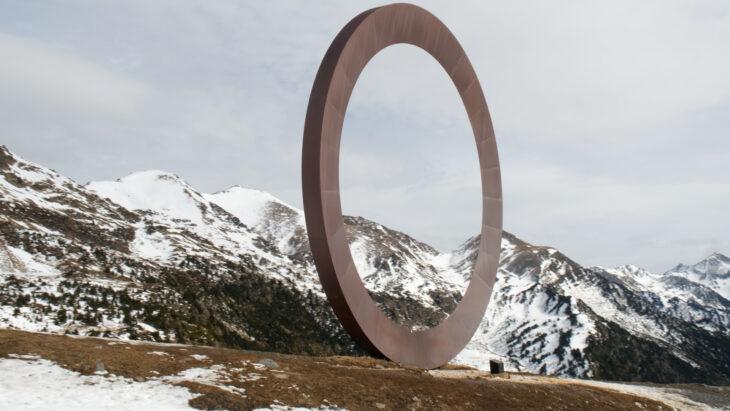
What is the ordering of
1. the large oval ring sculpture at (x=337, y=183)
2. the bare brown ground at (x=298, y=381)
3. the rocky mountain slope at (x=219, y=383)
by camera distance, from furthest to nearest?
the large oval ring sculpture at (x=337, y=183) < the bare brown ground at (x=298, y=381) < the rocky mountain slope at (x=219, y=383)

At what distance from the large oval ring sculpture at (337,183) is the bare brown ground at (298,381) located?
1.65m

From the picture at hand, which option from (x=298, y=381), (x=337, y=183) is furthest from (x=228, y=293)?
(x=298, y=381)

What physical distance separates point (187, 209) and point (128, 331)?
121 m

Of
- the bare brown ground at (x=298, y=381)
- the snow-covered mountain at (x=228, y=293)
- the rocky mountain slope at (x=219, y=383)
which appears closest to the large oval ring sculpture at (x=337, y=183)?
the rocky mountain slope at (x=219, y=383)

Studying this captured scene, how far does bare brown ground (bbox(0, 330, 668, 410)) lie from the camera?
12.7 metres

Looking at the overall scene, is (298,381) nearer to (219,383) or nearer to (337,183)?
(219,383)

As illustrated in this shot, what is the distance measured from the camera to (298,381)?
14008mm

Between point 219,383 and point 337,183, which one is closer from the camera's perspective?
point 219,383

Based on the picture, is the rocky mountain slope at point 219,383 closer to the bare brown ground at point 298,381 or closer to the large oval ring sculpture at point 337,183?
the bare brown ground at point 298,381

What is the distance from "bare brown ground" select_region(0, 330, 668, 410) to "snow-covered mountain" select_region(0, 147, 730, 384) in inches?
1152

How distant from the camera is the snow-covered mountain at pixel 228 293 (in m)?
53.1

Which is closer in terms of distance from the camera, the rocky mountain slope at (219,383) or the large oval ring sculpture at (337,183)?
the rocky mountain slope at (219,383)

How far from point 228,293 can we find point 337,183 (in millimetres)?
66338

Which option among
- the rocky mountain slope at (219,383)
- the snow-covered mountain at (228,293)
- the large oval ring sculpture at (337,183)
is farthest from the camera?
the snow-covered mountain at (228,293)
